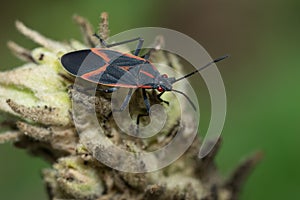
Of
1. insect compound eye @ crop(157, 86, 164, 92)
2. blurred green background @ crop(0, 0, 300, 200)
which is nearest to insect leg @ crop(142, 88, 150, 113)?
insect compound eye @ crop(157, 86, 164, 92)

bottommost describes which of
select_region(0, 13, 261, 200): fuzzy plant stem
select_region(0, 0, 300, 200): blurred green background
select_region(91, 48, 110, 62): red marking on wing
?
select_region(0, 13, 261, 200): fuzzy plant stem

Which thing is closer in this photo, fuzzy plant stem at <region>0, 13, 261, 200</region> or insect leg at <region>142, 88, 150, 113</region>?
fuzzy plant stem at <region>0, 13, 261, 200</region>

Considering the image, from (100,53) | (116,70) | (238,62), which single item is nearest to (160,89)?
(116,70)

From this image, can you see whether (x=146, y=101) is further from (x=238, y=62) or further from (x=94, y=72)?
(x=238, y=62)

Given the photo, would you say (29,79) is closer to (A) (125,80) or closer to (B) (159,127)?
(A) (125,80)

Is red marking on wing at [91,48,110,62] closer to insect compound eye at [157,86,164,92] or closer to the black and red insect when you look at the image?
the black and red insect

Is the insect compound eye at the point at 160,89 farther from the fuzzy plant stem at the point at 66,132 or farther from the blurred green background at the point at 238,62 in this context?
the blurred green background at the point at 238,62
